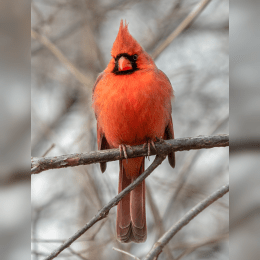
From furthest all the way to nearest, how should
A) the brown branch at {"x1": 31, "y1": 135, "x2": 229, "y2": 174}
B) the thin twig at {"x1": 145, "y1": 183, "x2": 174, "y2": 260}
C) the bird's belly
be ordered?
the thin twig at {"x1": 145, "y1": 183, "x2": 174, "y2": 260} < the bird's belly < the brown branch at {"x1": 31, "y1": 135, "x2": 229, "y2": 174}

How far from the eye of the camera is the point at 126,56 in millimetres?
1270

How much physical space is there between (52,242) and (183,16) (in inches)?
45.1

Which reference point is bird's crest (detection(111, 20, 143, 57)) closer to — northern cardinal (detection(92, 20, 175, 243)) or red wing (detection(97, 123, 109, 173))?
northern cardinal (detection(92, 20, 175, 243))

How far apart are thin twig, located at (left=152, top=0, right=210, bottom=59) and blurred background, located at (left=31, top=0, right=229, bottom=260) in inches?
0.9

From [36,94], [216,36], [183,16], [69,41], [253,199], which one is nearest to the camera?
[253,199]

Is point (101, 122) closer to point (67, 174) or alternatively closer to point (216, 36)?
point (67, 174)

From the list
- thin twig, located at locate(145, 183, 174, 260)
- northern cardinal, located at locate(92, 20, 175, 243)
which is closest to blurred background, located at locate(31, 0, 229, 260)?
thin twig, located at locate(145, 183, 174, 260)

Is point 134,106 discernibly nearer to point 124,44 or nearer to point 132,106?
point 132,106

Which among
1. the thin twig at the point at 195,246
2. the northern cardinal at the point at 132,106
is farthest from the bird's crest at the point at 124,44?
the thin twig at the point at 195,246

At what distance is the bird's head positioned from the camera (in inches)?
48.1

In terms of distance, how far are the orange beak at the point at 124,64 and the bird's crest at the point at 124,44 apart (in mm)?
33

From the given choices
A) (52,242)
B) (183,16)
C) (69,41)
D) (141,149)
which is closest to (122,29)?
(183,16)

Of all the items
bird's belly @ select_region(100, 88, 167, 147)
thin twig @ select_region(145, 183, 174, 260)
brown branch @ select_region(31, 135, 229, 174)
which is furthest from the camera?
thin twig @ select_region(145, 183, 174, 260)

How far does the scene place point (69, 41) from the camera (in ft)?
5.75
